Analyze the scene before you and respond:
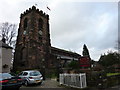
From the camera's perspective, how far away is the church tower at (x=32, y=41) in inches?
1356

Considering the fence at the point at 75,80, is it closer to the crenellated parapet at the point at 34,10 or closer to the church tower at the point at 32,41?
the church tower at the point at 32,41

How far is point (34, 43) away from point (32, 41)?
771 millimetres

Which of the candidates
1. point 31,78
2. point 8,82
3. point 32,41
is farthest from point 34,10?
point 8,82

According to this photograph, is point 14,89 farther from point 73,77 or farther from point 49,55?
point 49,55

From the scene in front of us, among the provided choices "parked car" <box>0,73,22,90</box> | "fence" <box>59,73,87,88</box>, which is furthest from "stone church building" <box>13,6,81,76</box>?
"parked car" <box>0,73,22,90</box>

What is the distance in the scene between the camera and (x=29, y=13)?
130 ft

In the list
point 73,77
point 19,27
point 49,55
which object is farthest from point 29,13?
point 73,77

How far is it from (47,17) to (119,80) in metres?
35.7

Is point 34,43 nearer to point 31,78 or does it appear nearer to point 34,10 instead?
point 34,10

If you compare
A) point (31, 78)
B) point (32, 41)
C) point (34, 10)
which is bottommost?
point (31, 78)

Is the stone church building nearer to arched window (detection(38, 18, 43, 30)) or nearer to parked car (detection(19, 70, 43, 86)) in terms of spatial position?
arched window (detection(38, 18, 43, 30))

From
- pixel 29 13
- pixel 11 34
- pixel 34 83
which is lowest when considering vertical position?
pixel 34 83

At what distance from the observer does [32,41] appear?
1391 inches

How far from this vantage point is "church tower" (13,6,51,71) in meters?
34.4
